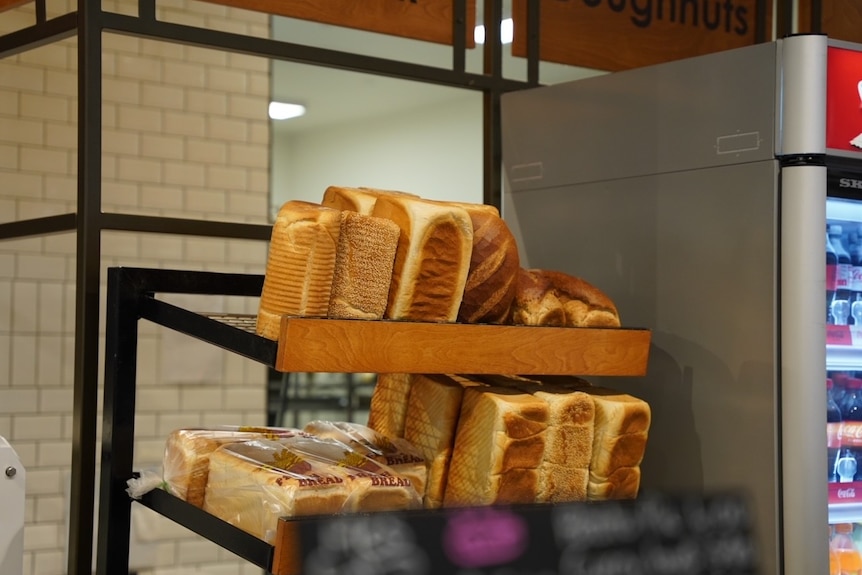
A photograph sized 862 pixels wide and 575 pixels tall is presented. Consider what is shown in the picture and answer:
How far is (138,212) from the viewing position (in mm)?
4324

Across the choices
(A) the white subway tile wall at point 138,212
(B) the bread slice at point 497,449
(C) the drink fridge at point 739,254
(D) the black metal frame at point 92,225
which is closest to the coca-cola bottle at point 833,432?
(C) the drink fridge at point 739,254

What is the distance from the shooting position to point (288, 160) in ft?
17.1

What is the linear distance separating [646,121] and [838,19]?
1.32m

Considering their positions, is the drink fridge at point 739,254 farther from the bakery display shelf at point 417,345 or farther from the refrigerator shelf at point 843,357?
the bakery display shelf at point 417,345

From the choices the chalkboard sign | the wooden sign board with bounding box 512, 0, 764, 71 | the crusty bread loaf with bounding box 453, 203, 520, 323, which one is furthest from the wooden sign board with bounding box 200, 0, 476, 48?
the chalkboard sign

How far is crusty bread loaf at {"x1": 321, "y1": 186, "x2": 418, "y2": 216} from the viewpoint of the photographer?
6.93 ft

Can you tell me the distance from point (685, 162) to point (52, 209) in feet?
7.49

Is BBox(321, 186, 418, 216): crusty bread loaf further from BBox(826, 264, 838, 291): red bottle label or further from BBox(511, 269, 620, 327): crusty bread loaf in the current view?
BBox(826, 264, 838, 291): red bottle label

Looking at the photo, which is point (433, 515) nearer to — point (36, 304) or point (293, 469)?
point (293, 469)

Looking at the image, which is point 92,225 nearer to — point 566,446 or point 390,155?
point 566,446

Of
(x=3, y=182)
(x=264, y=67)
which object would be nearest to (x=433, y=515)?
(x=3, y=182)

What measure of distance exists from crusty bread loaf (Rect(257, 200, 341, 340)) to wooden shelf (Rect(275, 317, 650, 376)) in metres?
0.10

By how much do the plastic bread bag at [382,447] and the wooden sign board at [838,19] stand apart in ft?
6.92

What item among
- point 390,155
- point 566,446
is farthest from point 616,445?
point 390,155
